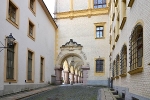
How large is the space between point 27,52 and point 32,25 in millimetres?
2945

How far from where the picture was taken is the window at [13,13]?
13.0 meters

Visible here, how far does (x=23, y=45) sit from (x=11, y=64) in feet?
7.77

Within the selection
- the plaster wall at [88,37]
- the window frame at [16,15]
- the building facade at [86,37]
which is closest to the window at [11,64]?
the window frame at [16,15]

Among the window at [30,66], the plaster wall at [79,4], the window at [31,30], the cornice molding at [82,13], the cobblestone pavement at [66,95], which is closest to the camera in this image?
the cobblestone pavement at [66,95]

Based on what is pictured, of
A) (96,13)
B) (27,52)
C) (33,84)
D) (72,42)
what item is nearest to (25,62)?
(27,52)

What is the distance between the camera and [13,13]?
549 inches

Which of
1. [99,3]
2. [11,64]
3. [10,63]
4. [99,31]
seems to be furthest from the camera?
[99,3]

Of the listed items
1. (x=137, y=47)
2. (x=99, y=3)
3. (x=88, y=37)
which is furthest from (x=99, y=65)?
(x=137, y=47)

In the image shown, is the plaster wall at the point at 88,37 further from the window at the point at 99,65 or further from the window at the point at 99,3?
the window at the point at 99,3

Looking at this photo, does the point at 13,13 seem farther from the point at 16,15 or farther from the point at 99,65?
the point at 99,65

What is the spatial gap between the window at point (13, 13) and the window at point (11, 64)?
4.74 feet

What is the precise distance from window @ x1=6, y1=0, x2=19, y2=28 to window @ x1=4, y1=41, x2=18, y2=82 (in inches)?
56.9

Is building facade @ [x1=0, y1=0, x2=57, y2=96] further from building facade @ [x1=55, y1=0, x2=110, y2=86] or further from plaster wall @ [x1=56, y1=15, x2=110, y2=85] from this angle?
plaster wall @ [x1=56, y1=15, x2=110, y2=85]

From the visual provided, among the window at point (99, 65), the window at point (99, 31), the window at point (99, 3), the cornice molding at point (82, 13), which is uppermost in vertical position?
the window at point (99, 3)
